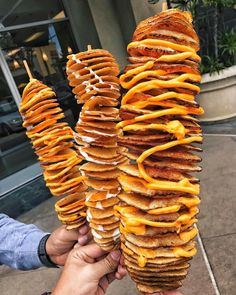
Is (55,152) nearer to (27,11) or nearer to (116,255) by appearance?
(116,255)

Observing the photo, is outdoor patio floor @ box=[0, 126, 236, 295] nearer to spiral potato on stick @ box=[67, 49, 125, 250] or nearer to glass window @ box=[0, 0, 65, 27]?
spiral potato on stick @ box=[67, 49, 125, 250]

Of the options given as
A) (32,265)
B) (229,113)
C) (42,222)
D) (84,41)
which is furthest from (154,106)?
(84,41)

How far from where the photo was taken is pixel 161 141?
0.79 m

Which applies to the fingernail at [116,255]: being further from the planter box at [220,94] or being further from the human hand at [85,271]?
the planter box at [220,94]

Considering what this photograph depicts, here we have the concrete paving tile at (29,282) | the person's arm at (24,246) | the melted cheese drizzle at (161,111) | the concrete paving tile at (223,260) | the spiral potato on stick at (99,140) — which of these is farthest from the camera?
the concrete paving tile at (29,282)

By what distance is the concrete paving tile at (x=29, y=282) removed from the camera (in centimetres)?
336

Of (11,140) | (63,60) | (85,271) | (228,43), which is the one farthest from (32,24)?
(85,271)

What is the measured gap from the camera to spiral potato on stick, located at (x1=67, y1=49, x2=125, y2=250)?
3.42ft

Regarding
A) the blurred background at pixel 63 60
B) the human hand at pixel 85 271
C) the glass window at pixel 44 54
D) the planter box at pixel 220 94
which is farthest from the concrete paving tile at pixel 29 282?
the planter box at pixel 220 94

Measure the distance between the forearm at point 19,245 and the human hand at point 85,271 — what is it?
63 cm

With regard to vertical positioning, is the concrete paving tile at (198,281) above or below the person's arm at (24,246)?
below

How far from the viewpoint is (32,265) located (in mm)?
1991

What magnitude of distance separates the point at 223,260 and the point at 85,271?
6.69 feet

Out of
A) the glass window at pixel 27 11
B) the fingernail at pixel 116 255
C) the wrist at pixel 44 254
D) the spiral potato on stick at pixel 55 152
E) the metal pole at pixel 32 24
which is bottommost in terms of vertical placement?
the wrist at pixel 44 254
